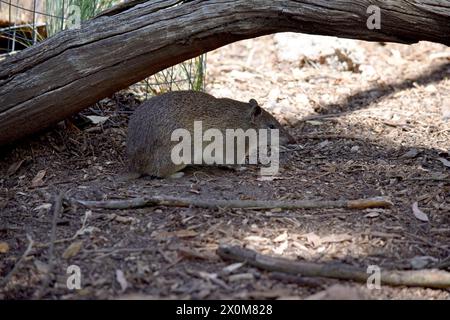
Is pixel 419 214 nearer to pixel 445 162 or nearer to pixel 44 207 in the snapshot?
pixel 445 162

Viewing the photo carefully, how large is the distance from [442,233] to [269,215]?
1.22 metres

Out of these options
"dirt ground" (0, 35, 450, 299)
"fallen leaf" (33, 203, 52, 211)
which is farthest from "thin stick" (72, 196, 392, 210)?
"fallen leaf" (33, 203, 52, 211)

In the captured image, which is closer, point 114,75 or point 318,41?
point 114,75

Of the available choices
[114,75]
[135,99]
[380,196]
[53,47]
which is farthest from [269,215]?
Result: [135,99]

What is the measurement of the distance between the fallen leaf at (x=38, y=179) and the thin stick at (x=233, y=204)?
2.63 feet

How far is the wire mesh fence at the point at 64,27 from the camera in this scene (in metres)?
6.51

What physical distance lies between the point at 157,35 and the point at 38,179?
1.63 m

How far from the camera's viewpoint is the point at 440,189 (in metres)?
4.90

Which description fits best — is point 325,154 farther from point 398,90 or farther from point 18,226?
point 18,226

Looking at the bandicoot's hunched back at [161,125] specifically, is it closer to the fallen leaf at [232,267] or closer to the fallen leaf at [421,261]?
the fallen leaf at [232,267]

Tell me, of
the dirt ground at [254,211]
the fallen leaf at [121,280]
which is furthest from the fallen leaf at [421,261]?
the fallen leaf at [121,280]

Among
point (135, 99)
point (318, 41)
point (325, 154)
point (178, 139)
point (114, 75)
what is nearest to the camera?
point (114, 75)

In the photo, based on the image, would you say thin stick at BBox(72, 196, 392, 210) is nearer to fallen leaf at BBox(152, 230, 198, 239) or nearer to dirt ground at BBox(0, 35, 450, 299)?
dirt ground at BBox(0, 35, 450, 299)
